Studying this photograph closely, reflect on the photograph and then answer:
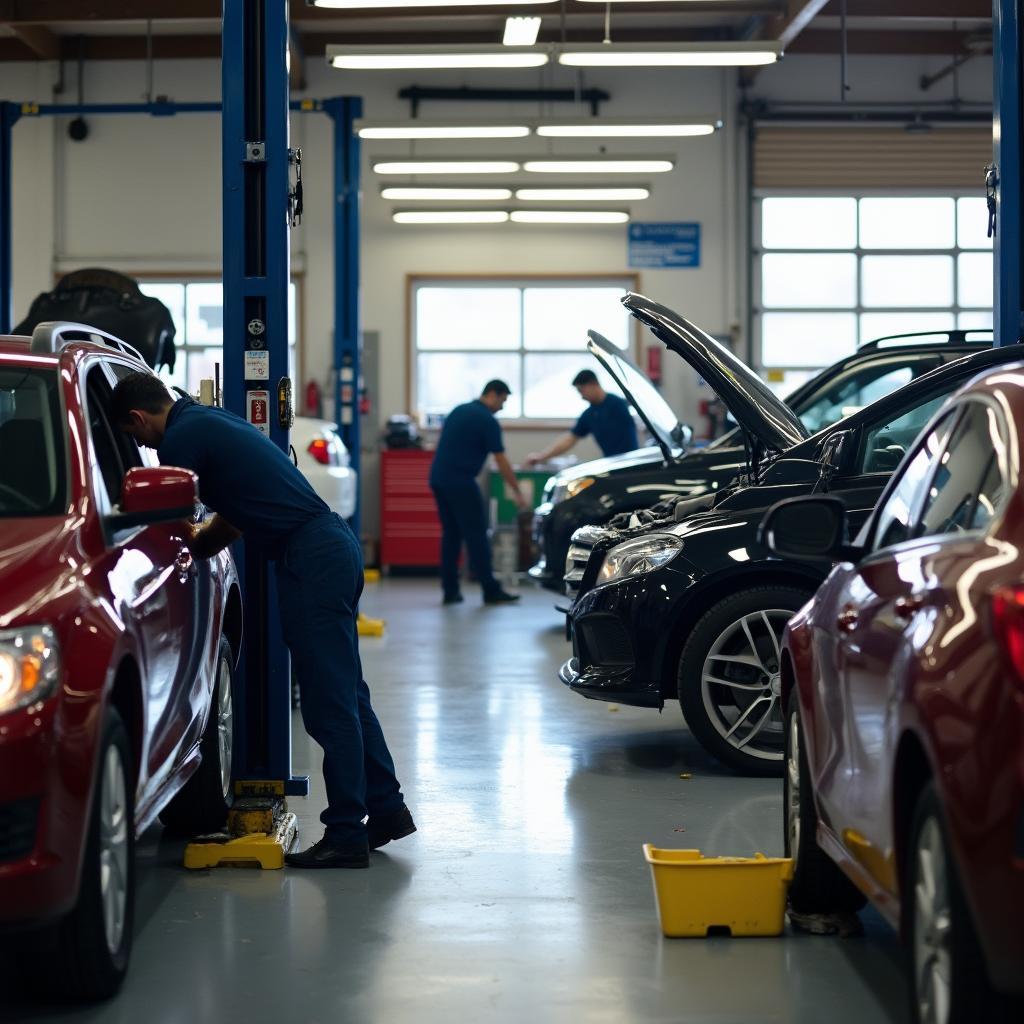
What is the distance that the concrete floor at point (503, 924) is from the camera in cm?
357

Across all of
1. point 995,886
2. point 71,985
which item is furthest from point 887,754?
point 71,985

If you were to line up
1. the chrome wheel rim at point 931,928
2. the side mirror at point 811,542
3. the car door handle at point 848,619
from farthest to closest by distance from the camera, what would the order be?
the side mirror at point 811,542, the car door handle at point 848,619, the chrome wheel rim at point 931,928

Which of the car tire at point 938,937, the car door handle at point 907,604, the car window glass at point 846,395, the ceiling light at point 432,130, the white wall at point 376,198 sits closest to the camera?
the car tire at point 938,937

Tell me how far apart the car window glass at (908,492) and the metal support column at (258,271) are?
240 cm

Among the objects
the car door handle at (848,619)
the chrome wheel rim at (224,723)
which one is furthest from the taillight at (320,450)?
the car door handle at (848,619)

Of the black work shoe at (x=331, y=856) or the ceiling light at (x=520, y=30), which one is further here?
the ceiling light at (x=520, y=30)

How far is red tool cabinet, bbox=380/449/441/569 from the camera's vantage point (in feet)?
55.3

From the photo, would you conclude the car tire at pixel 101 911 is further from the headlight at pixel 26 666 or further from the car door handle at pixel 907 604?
the car door handle at pixel 907 604

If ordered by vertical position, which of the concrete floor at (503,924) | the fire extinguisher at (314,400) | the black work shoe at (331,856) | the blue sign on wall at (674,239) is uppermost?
the blue sign on wall at (674,239)

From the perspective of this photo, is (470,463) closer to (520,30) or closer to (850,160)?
(520,30)

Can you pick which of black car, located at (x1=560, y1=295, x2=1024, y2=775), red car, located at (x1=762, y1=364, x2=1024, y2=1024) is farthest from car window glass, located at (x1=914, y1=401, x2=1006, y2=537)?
black car, located at (x1=560, y1=295, x2=1024, y2=775)

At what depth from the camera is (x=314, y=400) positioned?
56.3 feet

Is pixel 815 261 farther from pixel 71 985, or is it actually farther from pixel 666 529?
pixel 71 985

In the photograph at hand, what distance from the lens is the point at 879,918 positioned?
4.24m
